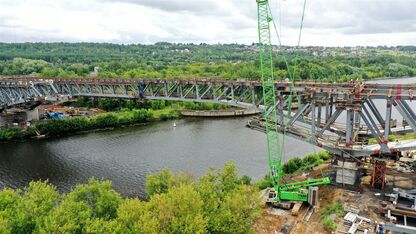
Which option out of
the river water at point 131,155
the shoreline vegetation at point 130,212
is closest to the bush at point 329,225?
the shoreline vegetation at point 130,212

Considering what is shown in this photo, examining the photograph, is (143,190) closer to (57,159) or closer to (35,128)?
(57,159)

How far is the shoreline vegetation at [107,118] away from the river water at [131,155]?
3.04 meters

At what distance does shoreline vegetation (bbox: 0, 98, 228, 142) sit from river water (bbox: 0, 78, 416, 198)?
3.04 metres

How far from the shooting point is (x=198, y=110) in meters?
90.1

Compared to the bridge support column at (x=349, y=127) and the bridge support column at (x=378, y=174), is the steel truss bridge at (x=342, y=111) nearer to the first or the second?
the bridge support column at (x=349, y=127)

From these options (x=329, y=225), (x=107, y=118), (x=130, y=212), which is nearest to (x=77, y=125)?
(x=107, y=118)

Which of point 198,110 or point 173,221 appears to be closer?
point 173,221

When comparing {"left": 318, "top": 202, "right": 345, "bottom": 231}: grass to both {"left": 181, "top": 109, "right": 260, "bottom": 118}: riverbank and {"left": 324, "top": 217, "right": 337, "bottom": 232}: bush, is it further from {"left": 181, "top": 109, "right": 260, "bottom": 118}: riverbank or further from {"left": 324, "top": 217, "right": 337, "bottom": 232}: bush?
{"left": 181, "top": 109, "right": 260, "bottom": 118}: riverbank

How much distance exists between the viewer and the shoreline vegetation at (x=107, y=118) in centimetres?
6769

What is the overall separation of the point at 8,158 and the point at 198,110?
45.9 metres

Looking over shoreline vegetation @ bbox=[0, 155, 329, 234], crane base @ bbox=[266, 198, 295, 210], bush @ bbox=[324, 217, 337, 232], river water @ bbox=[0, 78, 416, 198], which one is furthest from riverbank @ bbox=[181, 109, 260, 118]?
bush @ bbox=[324, 217, 337, 232]

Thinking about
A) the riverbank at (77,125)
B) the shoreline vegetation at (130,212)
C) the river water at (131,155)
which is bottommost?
the river water at (131,155)

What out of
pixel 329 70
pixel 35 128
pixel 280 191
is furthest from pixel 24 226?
pixel 329 70

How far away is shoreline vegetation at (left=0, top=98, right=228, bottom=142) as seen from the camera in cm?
6769
